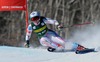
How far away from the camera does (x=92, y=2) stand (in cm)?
2983

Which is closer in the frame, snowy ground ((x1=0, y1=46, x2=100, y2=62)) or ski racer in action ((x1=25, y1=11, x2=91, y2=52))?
snowy ground ((x1=0, y1=46, x2=100, y2=62))

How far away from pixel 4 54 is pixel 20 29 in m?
17.9

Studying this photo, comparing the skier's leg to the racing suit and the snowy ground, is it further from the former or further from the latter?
the snowy ground

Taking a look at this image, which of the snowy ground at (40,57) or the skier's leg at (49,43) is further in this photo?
the skier's leg at (49,43)

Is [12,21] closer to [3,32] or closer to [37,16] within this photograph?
[3,32]

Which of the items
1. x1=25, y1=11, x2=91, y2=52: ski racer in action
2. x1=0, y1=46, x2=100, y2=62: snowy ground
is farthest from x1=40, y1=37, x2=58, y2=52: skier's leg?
x1=0, y1=46, x2=100, y2=62: snowy ground

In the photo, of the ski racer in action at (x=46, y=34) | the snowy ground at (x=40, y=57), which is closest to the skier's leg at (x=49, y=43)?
the ski racer in action at (x=46, y=34)

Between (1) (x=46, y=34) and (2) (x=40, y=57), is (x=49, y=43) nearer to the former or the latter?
(1) (x=46, y=34)

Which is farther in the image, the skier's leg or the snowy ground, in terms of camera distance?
the skier's leg

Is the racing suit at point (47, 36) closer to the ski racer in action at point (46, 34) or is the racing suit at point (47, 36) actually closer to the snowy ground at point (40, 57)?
the ski racer in action at point (46, 34)

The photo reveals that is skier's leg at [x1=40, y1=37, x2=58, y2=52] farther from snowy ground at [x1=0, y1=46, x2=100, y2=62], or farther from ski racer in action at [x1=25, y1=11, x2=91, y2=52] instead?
snowy ground at [x1=0, y1=46, x2=100, y2=62]

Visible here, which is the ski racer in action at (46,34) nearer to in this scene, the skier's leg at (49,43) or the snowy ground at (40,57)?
the skier's leg at (49,43)

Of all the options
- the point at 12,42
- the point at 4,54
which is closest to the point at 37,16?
the point at 4,54

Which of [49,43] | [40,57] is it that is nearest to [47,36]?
[49,43]
